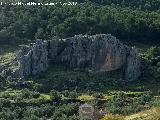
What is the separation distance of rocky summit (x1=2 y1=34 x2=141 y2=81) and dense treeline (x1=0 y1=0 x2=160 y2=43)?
600 inches

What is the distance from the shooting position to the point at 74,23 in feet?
490

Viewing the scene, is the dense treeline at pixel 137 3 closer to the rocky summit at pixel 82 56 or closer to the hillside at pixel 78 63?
the hillside at pixel 78 63

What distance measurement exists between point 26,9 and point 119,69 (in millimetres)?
43502

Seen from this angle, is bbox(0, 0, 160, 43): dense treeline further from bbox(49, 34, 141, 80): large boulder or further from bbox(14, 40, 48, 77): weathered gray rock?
bbox(14, 40, 48, 77): weathered gray rock

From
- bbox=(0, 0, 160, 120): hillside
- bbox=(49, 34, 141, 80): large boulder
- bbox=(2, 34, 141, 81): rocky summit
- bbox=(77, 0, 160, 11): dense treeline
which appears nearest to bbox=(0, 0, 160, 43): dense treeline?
bbox=(0, 0, 160, 120): hillside

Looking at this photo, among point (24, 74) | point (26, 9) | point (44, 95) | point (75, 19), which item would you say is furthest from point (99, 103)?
point (26, 9)

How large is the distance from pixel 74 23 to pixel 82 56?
73.2ft

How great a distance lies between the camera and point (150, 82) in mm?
122438

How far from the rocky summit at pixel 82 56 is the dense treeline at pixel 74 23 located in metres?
15.2

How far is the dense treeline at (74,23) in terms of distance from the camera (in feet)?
486

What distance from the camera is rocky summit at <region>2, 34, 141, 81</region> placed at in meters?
125

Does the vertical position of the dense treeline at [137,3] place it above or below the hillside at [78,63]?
above

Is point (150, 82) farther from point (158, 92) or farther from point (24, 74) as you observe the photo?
point (24, 74)

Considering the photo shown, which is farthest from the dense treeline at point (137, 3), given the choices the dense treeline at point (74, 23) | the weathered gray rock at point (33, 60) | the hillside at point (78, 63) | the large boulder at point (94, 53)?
the weathered gray rock at point (33, 60)
